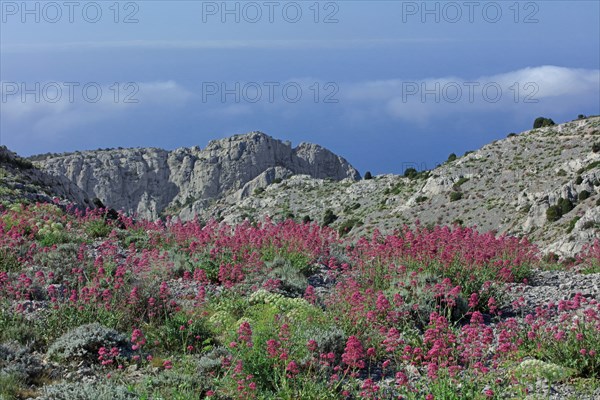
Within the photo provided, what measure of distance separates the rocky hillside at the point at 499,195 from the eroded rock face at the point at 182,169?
191ft

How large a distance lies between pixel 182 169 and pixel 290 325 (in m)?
178

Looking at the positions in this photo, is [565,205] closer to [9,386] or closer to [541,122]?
[541,122]

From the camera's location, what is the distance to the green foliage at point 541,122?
101 m

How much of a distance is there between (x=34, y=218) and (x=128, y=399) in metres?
13.5

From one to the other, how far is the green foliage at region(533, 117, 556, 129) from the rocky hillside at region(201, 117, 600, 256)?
588 centimetres

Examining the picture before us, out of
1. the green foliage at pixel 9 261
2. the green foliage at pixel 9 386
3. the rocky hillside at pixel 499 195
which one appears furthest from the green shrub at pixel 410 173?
the green foliage at pixel 9 386

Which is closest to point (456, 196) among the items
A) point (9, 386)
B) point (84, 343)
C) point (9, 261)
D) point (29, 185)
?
point (29, 185)

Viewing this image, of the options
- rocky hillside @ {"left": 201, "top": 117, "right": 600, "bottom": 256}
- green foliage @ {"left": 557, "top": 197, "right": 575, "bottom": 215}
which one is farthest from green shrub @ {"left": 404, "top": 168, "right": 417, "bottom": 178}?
green foliage @ {"left": 557, "top": 197, "right": 575, "bottom": 215}

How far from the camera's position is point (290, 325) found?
8.98 meters

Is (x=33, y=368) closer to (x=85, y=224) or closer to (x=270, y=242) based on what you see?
(x=270, y=242)

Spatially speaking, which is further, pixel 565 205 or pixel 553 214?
pixel 565 205

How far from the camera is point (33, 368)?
841cm

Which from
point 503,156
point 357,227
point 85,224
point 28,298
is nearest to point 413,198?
point 357,227

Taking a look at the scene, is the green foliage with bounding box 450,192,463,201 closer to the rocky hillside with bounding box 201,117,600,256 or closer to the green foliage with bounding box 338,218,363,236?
the rocky hillside with bounding box 201,117,600,256
